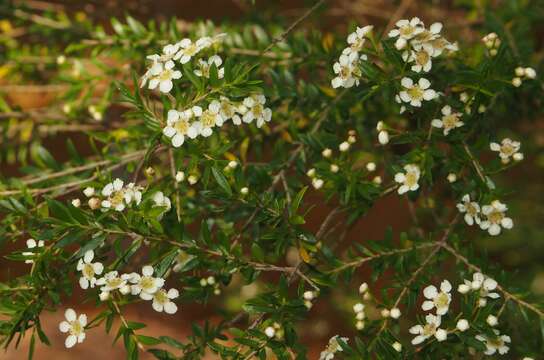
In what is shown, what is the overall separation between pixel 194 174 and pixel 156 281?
0.35m

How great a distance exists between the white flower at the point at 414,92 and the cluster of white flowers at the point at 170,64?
0.48 meters

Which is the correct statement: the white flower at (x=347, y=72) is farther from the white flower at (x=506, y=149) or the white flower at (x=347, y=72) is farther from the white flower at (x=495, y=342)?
the white flower at (x=495, y=342)

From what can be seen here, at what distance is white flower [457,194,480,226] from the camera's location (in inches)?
65.6

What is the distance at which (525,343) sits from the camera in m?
1.87

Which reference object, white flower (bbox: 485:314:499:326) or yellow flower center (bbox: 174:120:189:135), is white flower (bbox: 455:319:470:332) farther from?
yellow flower center (bbox: 174:120:189:135)

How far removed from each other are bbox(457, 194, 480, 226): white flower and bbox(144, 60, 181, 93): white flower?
84 cm

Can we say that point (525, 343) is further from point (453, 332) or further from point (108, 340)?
point (108, 340)

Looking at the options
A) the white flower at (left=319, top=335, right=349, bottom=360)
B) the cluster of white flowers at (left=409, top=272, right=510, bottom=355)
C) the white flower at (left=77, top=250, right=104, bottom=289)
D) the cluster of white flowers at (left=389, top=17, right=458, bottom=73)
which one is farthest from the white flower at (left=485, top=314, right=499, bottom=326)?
the white flower at (left=77, top=250, right=104, bottom=289)

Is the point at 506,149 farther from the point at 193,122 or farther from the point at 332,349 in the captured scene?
the point at 193,122

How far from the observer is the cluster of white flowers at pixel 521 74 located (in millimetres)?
1703

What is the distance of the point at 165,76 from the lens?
1.53 metres

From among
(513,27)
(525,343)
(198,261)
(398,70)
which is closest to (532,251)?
(513,27)

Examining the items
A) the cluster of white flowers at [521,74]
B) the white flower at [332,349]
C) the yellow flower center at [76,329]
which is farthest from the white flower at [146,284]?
the cluster of white flowers at [521,74]

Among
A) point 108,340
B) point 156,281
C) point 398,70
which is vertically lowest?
point 108,340
